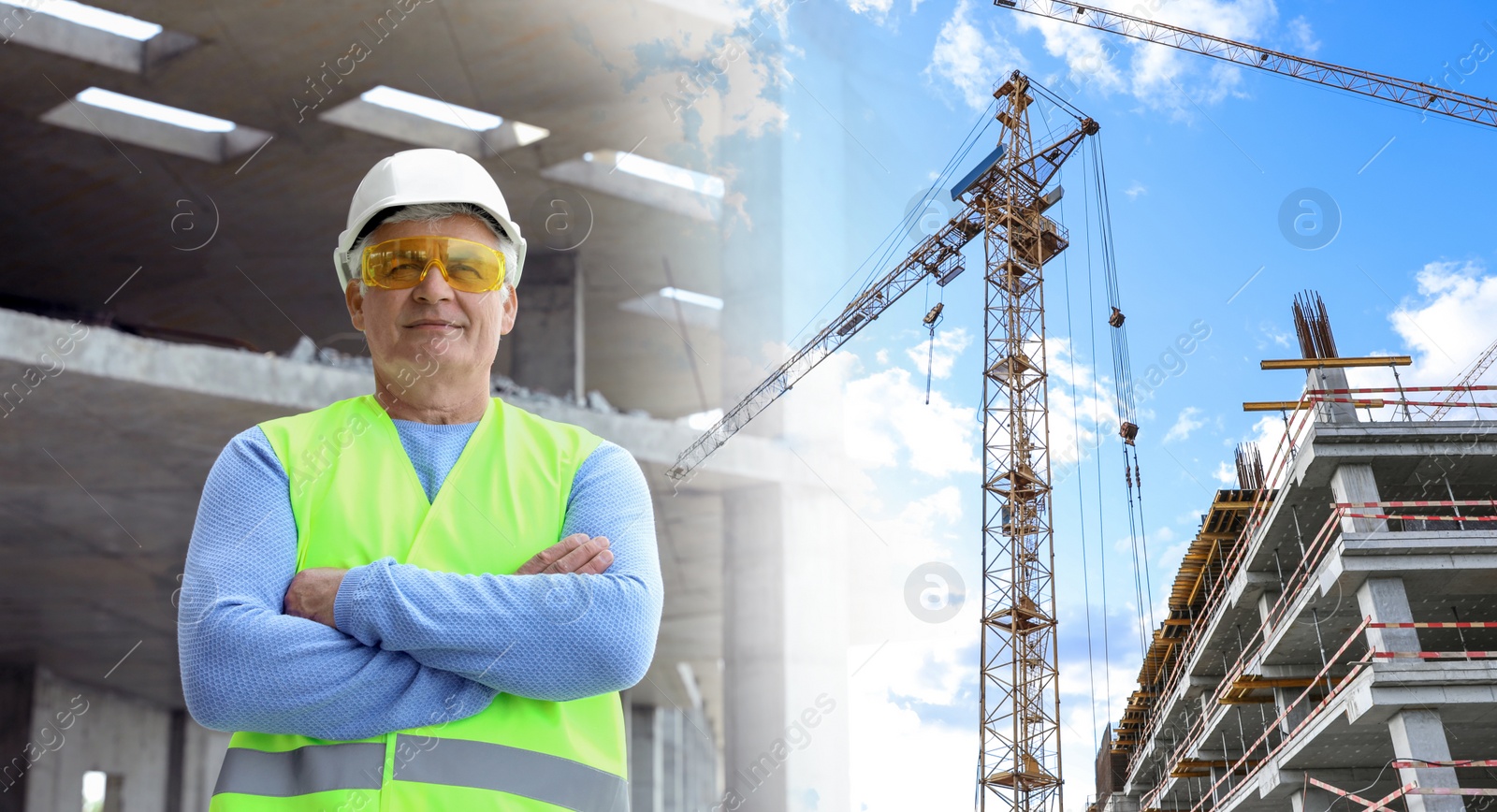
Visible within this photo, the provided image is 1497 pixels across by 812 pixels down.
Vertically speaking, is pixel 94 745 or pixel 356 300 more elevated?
pixel 94 745

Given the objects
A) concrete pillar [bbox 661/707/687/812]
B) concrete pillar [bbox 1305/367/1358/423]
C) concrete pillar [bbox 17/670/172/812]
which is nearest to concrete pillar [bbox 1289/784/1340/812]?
concrete pillar [bbox 1305/367/1358/423]

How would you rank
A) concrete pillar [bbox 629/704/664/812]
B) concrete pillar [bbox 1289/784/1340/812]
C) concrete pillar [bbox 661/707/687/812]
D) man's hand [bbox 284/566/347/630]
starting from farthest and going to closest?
concrete pillar [bbox 661/707/687/812], concrete pillar [bbox 629/704/664/812], concrete pillar [bbox 1289/784/1340/812], man's hand [bbox 284/566/347/630]

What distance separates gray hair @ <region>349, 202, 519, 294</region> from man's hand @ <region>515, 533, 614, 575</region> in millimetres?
620

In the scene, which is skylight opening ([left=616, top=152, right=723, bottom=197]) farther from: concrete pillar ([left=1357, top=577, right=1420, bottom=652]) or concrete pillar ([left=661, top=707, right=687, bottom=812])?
concrete pillar ([left=661, top=707, right=687, bottom=812])

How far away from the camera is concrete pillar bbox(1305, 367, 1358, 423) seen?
58.1ft

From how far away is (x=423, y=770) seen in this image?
2.02 metres

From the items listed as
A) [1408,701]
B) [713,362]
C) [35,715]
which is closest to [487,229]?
[1408,701]

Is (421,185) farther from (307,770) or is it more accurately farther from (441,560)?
(307,770)

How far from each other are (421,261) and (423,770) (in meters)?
1.05

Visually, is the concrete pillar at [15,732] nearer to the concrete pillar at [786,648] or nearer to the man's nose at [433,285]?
the concrete pillar at [786,648]

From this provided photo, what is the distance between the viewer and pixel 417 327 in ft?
7.93

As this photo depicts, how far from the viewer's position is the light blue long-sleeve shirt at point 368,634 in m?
2.07

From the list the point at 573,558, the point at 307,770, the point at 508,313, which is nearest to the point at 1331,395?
the point at 508,313

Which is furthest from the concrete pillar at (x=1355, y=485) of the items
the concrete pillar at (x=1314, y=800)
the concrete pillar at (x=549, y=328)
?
the concrete pillar at (x=549, y=328)
